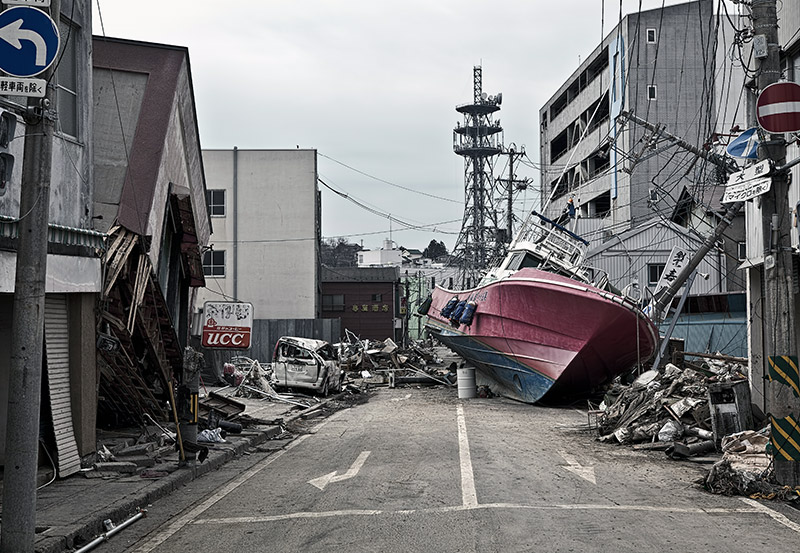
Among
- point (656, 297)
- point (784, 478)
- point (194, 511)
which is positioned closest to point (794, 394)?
point (784, 478)

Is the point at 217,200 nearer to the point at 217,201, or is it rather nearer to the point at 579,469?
the point at 217,201

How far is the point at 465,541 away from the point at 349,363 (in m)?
32.4

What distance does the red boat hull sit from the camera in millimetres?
21344

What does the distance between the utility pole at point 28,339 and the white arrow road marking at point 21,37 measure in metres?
0.37

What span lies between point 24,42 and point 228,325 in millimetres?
7882

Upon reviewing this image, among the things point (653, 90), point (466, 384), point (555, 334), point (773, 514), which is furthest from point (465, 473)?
point (653, 90)

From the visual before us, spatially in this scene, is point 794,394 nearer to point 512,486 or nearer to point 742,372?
point 512,486

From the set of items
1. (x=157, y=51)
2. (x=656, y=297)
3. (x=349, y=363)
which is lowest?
(x=349, y=363)

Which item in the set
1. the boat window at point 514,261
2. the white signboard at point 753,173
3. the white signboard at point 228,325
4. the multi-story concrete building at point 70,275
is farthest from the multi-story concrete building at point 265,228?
the white signboard at point 753,173

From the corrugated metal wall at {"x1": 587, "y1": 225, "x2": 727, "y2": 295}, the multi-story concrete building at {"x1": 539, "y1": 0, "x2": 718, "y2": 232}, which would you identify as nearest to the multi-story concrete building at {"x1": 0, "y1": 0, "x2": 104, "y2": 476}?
the corrugated metal wall at {"x1": 587, "y1": 225, "x2": 727, "y2": 295}

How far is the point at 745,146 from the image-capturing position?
1246 cm

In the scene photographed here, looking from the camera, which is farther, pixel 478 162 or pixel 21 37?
pixel 478 162

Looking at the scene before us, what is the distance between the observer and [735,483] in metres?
9.67

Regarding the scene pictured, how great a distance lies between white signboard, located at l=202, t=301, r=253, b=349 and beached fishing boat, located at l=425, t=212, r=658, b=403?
34.1ft
